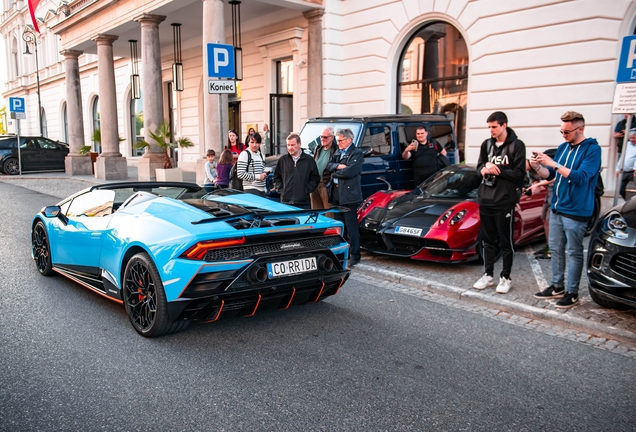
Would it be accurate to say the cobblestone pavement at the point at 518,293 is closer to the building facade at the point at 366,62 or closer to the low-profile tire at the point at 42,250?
the low-profile tire at the point at 42,250

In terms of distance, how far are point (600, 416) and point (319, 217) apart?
2535 millimetres

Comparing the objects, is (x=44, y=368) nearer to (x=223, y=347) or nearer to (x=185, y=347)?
(x=185, y=347)

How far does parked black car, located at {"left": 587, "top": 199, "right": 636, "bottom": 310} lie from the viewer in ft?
14.3

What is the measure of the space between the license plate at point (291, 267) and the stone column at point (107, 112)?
17396mm

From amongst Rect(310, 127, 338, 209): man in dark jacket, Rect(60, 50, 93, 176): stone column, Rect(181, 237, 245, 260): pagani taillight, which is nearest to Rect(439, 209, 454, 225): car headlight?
Rect(310, 127, 338, 209): man in dark jacket

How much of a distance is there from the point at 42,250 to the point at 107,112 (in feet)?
49.6

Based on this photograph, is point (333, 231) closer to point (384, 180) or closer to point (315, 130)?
point (384, 180)

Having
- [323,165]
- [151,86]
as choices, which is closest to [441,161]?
[323,165]

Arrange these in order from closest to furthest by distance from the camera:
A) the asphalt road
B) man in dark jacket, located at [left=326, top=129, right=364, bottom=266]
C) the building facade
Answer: the asphalt road < man in dark jacket, located at [left=326, top=129, right=364, bottom=266] < the building facade

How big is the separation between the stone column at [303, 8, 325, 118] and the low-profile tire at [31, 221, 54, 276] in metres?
10.2

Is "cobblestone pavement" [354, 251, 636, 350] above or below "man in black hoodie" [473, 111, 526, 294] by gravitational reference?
below

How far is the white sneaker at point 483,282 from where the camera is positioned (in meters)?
5.64

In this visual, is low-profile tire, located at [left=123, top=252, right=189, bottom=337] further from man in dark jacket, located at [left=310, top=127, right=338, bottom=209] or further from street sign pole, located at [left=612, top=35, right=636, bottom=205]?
street sign pole, located at [left=612, top=35, right=636, bottom=205]

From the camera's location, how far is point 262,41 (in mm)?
17781
